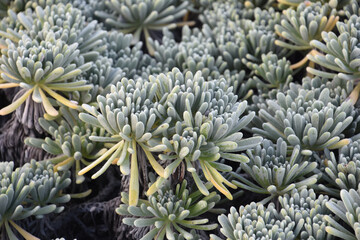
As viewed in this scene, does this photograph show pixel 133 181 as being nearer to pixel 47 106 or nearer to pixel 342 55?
pixel 47 106

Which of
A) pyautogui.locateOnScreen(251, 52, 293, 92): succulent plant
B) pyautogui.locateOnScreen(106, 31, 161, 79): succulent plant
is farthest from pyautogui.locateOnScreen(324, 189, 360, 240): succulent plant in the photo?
pyautogui.locateOnScreen(106, 31, 161, 79): succulent plant

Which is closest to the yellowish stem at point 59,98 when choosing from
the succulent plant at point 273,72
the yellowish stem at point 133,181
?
the yellowish stem at point 133,181

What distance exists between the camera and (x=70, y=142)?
4.25 ft

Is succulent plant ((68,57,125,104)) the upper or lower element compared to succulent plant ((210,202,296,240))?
upper

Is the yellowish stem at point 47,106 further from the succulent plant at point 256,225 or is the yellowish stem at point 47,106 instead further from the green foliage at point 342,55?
the green foliage at point 342,55

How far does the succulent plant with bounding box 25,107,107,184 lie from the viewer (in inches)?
50.3

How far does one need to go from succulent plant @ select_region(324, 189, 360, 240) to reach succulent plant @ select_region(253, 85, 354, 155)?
168mm

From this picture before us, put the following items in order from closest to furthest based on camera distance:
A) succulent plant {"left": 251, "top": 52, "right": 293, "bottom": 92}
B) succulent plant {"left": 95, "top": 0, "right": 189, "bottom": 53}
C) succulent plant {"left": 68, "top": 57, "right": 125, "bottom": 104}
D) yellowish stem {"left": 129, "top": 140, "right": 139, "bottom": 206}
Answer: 1. yellowish stem {"left": 129, "top": 140, "right": 139, "bottom": 206}
2. succulent plant {"left": 68, "top": 57, "right": 125, "bottom": 104}
3. succulent plant {"left": 251, "top": 52, "right": 293, "bottom": 92}
4. succulent plant {"left": 95, "top": 0, "right": 189, "bottom": 53}

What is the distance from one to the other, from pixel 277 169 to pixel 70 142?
1.89 ft

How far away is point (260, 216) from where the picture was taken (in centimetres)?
104

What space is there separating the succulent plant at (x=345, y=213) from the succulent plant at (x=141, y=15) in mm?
880

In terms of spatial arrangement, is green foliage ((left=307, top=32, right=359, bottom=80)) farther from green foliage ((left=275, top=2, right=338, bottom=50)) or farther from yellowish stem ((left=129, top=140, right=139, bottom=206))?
yellowish stem ((left=129, top=140, right=139, bottom=206))

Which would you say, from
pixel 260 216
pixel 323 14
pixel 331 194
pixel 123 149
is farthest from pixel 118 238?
pixel 323 14

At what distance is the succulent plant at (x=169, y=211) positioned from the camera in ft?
3.61
